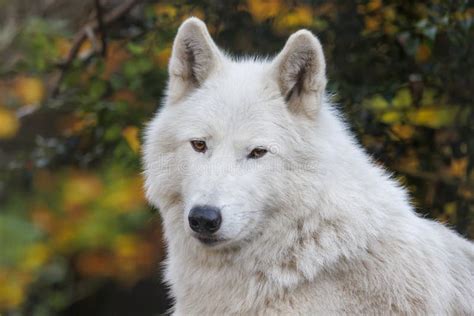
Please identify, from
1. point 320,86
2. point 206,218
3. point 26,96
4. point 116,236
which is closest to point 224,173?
point 206,218

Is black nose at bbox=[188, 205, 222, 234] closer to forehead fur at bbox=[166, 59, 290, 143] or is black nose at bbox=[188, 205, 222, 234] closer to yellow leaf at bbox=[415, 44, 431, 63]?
forehead fur at bbox=[166, 59, 290, 143]

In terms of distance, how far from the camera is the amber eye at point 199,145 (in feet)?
12.2

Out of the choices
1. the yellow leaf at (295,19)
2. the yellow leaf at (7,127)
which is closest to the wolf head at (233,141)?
the yellow leaf at (295,19)

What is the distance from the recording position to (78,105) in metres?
6.25

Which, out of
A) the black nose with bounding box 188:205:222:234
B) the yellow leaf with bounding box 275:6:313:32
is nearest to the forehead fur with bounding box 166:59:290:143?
the black nose with bounding box 188:205:222:234

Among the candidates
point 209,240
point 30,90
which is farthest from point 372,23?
point 30,90

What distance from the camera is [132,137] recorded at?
238 inches

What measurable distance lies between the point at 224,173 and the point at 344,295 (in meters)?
0.83

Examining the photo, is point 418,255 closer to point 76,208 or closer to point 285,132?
point 285,132

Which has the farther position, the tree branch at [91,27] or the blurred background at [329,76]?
the tree branch at [91,27]

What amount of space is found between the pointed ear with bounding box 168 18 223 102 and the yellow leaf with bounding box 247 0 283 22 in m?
2.35

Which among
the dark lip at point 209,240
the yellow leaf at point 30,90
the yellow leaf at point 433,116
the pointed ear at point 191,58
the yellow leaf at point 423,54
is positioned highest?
the yellow leaf at point 423,54

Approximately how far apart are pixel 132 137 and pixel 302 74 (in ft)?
8.52

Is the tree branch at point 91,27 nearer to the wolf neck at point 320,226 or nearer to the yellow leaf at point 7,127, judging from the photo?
the yellow leaf at point 7,127
